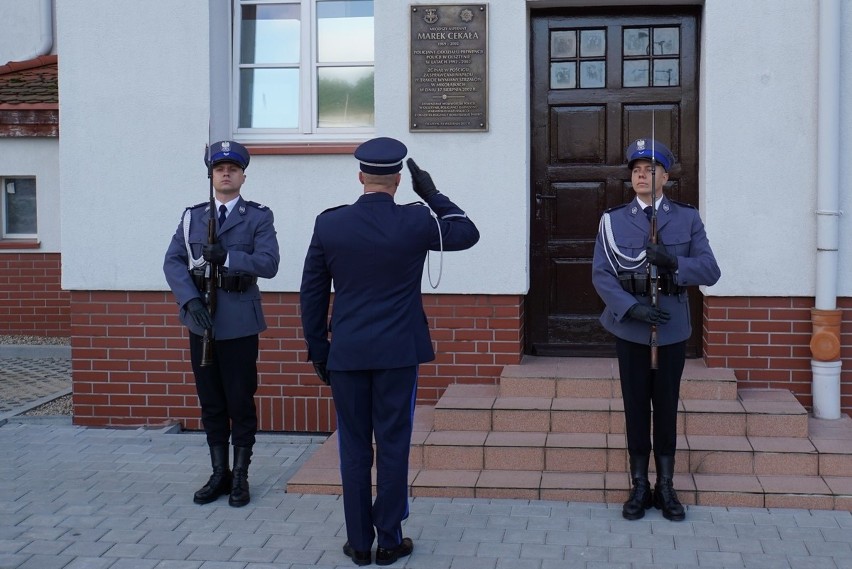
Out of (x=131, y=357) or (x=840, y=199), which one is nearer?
(x=840, y=199)

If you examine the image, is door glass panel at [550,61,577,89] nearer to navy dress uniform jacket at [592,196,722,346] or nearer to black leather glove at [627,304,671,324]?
navy dress uniform jacket at [592,196,722,346]

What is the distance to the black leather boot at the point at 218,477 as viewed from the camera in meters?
6.00

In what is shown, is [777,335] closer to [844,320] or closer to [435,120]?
[844,320]

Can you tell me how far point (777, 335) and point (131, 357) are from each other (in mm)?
4408

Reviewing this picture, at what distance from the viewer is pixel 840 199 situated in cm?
681

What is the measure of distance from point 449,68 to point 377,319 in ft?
9.27

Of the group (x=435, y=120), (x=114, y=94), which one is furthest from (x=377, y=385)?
(x=114, y=94)

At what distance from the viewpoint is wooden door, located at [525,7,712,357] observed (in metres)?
7.44

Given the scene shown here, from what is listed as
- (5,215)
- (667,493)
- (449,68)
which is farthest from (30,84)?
(667,493)

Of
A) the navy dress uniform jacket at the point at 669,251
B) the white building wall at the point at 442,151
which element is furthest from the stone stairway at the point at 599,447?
the navy dress uniform jacket at the point at 669,251

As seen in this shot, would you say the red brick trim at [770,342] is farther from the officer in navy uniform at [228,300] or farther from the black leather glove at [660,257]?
the officer in navy uniform at [228,300]

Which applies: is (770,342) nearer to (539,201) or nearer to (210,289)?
(539,201)

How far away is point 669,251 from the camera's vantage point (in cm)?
557

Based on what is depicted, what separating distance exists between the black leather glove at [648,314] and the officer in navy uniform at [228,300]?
6.48 feet
